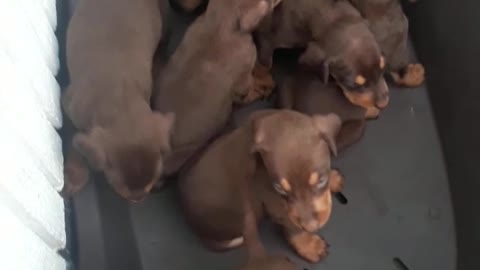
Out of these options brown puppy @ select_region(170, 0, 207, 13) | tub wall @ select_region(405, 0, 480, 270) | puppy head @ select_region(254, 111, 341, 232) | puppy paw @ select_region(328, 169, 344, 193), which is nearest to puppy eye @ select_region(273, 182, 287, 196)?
puppy head @ select_region(254, 111, 341, 232)

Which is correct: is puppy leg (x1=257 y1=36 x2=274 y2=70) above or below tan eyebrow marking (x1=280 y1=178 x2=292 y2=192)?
below

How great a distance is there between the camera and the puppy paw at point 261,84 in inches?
84.0

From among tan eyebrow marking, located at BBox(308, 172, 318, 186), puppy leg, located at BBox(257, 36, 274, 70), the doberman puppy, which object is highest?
tan eyebrow marking, located at BBox(308, 172, 318, 186)

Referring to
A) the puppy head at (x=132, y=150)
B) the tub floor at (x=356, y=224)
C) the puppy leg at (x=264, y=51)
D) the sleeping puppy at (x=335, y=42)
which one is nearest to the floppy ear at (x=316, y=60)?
the sleeping puppy at (x=335, y=42)

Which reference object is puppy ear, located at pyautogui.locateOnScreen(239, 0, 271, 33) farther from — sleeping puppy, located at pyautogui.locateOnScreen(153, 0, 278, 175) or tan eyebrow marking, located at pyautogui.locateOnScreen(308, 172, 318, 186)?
tan eyebrow marking, located at pyautogui.locateOnScreen(308, 172, 318, 186)

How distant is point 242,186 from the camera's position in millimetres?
1789

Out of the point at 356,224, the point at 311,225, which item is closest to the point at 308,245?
the point at 356,224

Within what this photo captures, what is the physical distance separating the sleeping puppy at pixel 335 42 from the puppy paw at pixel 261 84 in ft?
0.27

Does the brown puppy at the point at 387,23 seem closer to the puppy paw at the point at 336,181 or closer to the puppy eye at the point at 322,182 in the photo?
the puppy paw at the point at 336,181

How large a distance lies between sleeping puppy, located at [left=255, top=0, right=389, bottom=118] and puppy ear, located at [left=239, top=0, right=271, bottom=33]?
3.8 inches

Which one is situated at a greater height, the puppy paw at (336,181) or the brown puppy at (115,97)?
the brown puppy at (115,97)

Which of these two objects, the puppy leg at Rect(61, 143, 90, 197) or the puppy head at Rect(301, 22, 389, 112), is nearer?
the puppy head at Rect(301, 22, 389, 112)

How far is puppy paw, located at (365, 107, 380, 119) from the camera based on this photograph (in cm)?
206

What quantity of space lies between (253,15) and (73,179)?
0.61m
